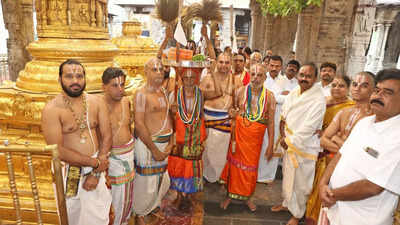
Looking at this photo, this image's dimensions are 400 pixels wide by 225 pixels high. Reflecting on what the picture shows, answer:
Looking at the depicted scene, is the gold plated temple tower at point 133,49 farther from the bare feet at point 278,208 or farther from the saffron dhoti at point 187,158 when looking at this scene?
the bare feet at point 278,208

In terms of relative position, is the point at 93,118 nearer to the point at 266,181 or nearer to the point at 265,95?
the point at 265,95

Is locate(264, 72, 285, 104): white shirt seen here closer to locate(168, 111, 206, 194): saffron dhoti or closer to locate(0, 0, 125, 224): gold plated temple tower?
locate(168, 111, 206, 194): saffron dhoti

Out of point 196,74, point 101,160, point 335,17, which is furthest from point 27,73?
point 335,17

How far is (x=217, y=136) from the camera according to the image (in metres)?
3.99

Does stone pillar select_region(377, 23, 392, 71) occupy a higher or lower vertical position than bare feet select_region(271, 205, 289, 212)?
higher

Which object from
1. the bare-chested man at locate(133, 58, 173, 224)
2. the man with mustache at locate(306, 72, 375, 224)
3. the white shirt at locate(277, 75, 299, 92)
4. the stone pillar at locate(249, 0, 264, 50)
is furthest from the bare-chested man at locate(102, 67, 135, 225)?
the stone pillar at locate(249, 0, 264, 50)

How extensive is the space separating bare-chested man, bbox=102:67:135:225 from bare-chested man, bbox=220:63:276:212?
141 centimetres

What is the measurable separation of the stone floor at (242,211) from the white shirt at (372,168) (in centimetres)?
147

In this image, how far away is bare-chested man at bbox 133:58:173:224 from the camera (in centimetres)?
287

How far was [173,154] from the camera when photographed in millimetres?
3342

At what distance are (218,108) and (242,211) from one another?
145cm

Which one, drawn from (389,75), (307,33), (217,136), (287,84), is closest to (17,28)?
(217,136)

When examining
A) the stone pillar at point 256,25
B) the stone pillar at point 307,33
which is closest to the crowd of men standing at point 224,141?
the stone pillar at point 307,33

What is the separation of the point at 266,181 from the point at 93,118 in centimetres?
313
